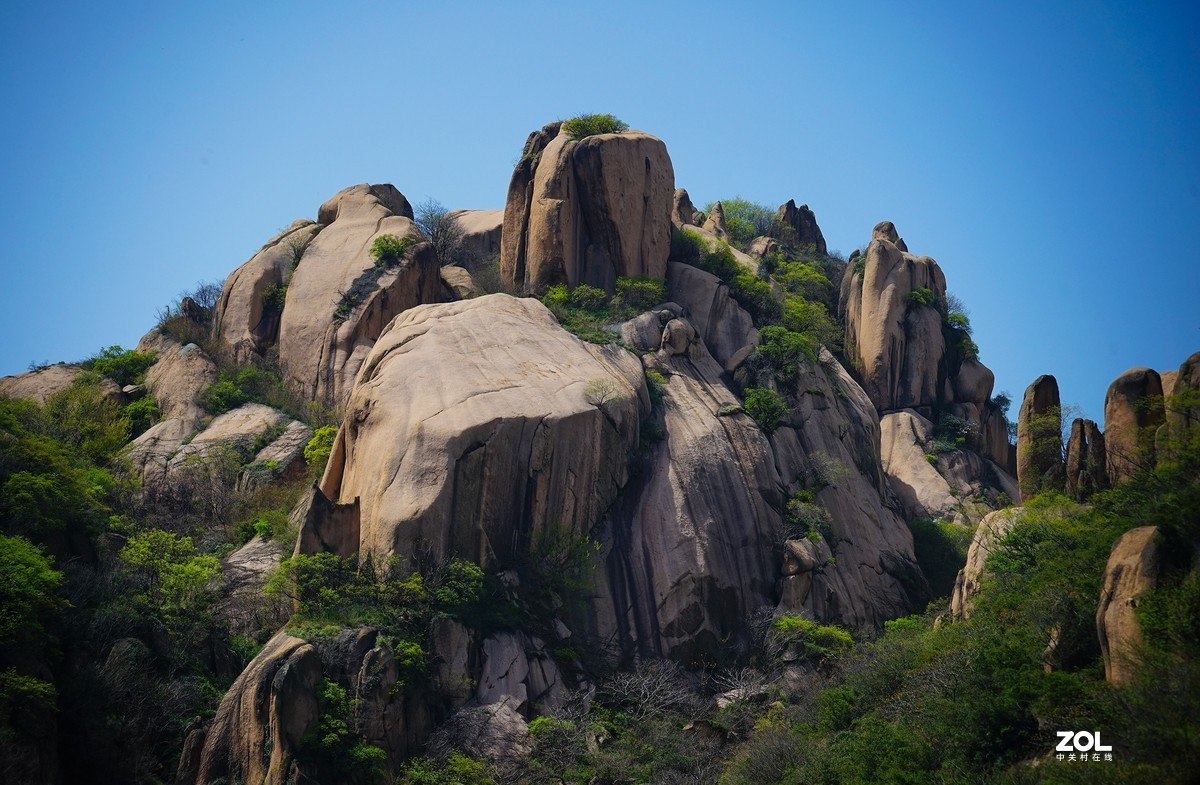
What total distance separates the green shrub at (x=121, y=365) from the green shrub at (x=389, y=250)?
1272 centimetres

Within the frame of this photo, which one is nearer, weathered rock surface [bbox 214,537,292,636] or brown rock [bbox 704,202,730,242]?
weathered rock surface [bbox 214,537,292,636]

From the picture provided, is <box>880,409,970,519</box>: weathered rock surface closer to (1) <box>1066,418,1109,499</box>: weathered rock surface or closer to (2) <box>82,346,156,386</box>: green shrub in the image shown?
(1) <box>1066,418,1109,499</box>: weathered rock surface

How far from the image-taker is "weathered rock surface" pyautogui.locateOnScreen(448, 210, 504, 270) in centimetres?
6228

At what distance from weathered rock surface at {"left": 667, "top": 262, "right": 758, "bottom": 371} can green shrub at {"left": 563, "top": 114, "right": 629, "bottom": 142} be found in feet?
26.9

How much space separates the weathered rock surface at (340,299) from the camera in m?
52.0

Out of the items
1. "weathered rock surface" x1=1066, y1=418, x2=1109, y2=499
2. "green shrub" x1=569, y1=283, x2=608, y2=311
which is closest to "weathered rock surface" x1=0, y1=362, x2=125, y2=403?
"green shrub" x1=569, y1=283, x2=608, y2=311

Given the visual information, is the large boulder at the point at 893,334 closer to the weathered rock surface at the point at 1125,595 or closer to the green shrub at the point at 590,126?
the green shrub at the point at 590,126

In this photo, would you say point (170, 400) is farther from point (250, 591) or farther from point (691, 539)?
point (691, 539)

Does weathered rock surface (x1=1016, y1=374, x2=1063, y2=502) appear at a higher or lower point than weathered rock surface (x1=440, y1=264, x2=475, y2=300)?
lower

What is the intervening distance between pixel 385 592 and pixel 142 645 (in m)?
7.60

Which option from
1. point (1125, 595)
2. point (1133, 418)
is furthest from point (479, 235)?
point (1125, 595)

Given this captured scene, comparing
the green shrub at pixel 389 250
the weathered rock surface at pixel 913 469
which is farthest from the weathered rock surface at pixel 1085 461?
the green shrub at pixel 389 250

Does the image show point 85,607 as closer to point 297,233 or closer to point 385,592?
point 385,592

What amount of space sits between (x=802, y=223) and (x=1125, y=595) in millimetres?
54165
